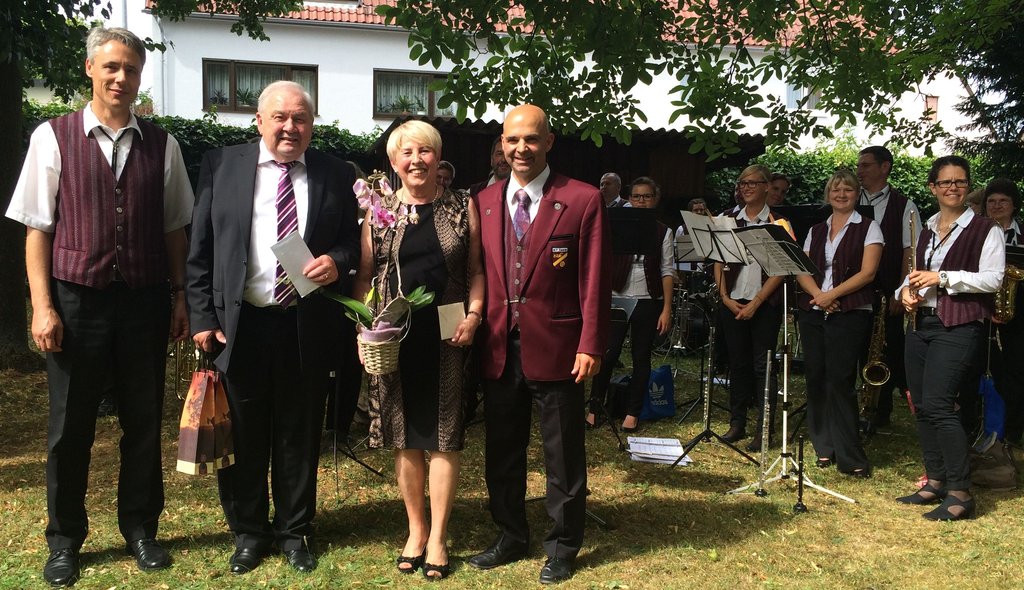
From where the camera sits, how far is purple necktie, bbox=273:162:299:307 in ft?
12.7

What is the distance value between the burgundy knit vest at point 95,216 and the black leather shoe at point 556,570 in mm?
2248

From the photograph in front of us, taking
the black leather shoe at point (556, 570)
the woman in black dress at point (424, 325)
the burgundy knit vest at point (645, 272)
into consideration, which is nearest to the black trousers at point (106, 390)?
the woman in black dress at point (424, 325)

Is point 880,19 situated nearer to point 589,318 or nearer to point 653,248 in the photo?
point 653,248

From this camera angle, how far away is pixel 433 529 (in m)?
4.07

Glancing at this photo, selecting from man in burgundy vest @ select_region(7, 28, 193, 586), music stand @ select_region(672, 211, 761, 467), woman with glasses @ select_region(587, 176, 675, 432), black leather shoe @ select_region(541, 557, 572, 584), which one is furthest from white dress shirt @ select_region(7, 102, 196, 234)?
woman with glasses @ select_region(587, 176, 675, 432)

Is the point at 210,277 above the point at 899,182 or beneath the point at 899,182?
beneath

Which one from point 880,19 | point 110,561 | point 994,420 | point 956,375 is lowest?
point 110,561

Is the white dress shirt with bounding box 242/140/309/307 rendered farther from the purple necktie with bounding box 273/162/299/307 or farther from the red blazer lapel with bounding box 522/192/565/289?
the red blazer lapel with bounding box 522/192/565/289

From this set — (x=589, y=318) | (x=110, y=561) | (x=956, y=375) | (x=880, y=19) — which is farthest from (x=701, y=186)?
(x=110, y=561)

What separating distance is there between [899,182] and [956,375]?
16208 millimetres

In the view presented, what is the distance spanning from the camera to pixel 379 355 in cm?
372

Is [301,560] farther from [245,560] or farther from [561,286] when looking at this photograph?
[561,286]

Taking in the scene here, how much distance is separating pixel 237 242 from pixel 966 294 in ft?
13.3

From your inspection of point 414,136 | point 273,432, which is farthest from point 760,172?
point 273,432
